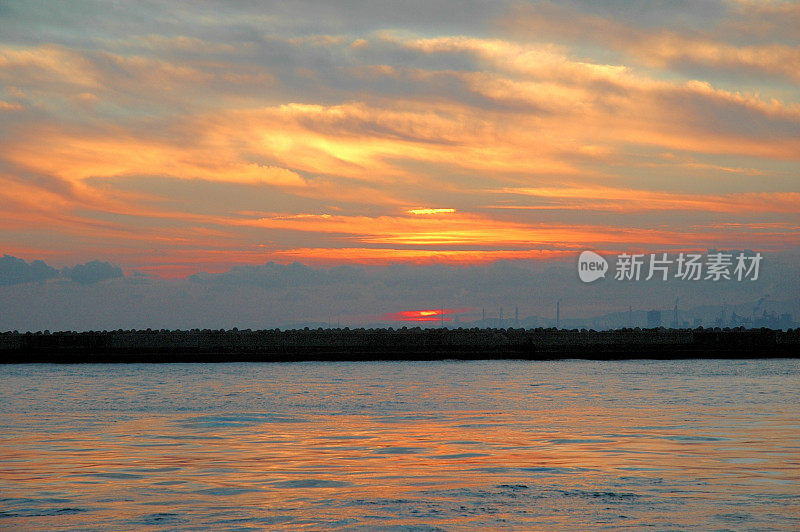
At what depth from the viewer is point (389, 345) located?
3307 inches

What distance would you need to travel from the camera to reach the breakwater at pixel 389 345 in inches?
3135

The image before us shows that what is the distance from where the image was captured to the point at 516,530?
35.4 feet

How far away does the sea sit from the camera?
11680 mm

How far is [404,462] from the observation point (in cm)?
1669

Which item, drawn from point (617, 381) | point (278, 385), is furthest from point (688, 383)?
point (278, 385)

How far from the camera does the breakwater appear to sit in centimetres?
7962

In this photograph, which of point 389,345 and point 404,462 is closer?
point 404,462

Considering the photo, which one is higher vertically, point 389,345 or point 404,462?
point 389,345

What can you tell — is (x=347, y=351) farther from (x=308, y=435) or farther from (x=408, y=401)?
(x=308, y=435)

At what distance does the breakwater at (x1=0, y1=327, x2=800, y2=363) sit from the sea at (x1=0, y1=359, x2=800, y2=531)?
45.8 metres

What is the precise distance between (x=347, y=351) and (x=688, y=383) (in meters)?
44.7

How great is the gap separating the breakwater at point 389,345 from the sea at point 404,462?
4583 centimetres

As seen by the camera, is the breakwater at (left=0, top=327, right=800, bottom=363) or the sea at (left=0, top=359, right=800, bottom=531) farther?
the breakwater at (left=0, top=327, right=800, bottom=363)

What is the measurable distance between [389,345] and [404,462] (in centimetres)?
6743
